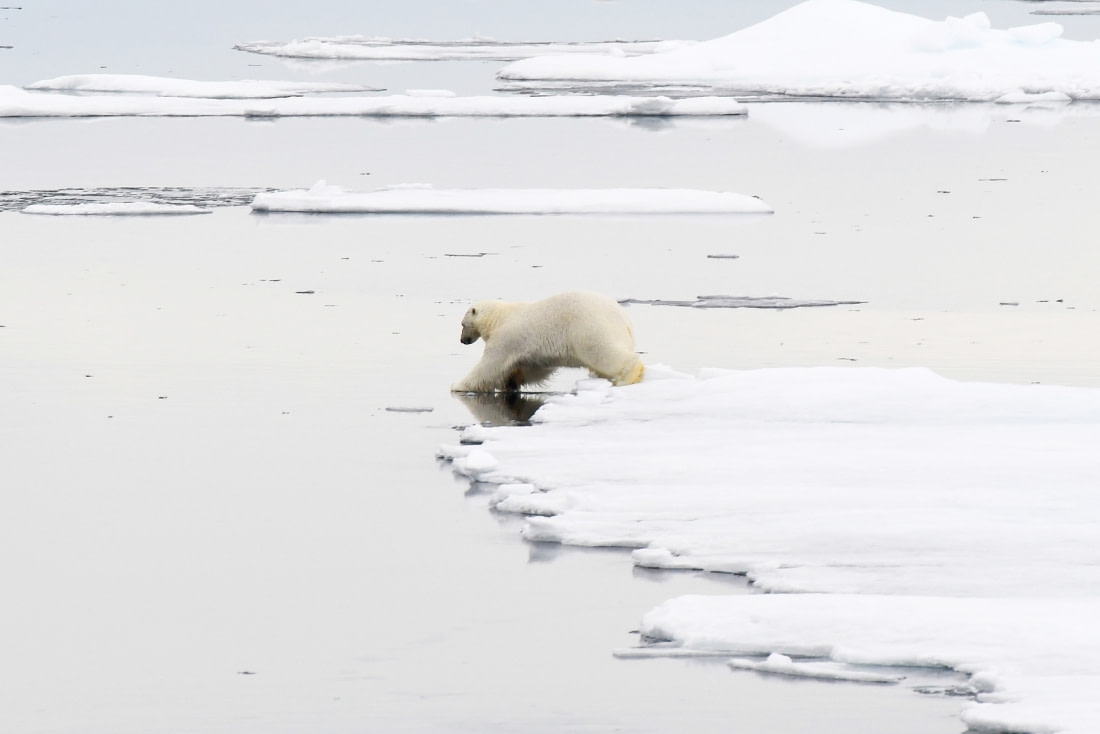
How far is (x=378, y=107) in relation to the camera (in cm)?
2166

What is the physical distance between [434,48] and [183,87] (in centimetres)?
1198

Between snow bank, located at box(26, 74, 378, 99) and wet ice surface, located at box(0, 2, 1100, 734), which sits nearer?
wet ice surface, located at box(0, 2, 1100, 734)

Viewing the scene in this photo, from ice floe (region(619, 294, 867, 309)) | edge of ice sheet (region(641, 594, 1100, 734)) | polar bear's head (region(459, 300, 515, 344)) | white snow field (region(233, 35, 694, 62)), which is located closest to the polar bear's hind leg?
polar bear's head (region(459, 300, 515, 344))

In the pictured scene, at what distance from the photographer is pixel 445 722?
358 centimetres

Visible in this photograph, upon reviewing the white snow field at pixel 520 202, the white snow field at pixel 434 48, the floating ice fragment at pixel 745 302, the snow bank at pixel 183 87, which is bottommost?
the floating ice fragment at pixel 745 302

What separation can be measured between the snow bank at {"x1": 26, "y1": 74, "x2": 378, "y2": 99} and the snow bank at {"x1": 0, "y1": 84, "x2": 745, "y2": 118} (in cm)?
139

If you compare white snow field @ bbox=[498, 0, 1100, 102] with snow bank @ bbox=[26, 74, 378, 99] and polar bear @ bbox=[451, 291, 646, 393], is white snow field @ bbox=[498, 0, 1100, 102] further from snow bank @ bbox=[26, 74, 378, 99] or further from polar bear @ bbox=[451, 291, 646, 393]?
polar bear @ bbox=[451, 291, 646, 393]

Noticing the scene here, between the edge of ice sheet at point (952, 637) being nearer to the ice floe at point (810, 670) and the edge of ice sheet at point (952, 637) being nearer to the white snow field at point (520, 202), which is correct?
the ice floe at point (810, 670)

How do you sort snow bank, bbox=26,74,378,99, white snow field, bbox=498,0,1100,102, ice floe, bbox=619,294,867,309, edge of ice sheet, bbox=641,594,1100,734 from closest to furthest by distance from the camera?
edge of ice sheet, bbox=641,594,1100,734
ice floe, bbox=619,294,867,309
white snow field, bbox=498,0,1100,102
snow bank, bbox=26,74,378,99

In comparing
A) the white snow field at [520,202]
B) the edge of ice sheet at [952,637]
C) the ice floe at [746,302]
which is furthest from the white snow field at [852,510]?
the white snow field at [520,202]

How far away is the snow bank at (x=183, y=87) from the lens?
78.5 ft

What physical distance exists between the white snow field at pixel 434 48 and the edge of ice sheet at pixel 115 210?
1804 cm

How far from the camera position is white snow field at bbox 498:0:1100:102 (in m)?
23.5

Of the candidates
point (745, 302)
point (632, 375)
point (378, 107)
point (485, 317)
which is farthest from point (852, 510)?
point (378, 107)
